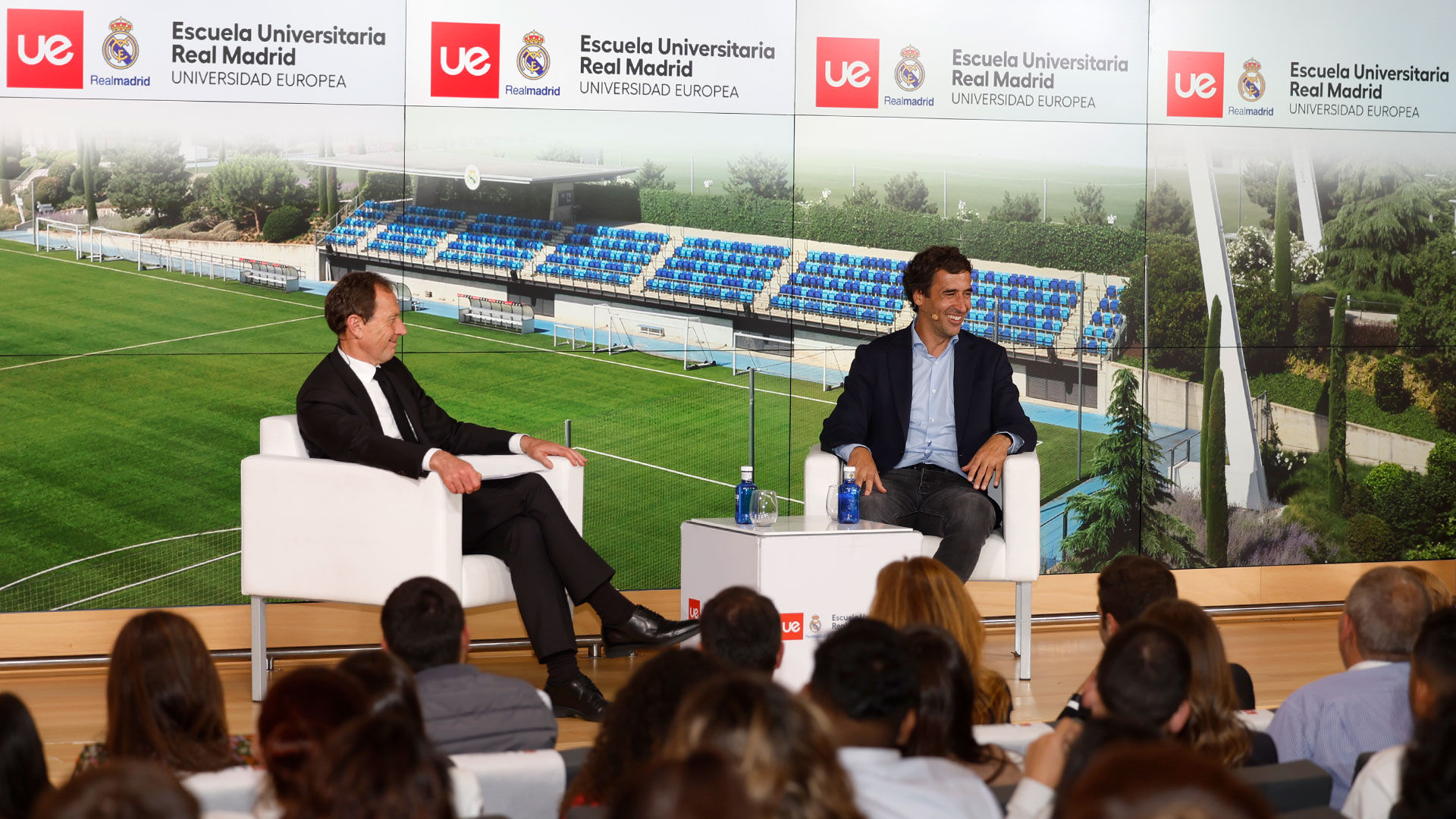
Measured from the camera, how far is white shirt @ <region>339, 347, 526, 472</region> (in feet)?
14.9

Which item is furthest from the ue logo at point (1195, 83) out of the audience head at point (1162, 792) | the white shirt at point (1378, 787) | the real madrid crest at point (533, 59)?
the audience head at point (1162, 792)

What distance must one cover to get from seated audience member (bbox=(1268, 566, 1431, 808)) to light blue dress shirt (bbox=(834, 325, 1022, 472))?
2.31 meters

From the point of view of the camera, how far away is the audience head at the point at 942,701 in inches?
86.0

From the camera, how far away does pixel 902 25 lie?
18.3 ft

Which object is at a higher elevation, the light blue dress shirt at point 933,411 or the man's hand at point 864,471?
the light blue dress shirt at point 933,411

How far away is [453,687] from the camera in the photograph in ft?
8.09

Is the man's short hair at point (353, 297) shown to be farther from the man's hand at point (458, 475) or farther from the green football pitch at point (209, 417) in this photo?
the green football pitch at point (209, 417)

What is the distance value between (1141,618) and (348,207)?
3.77 metres

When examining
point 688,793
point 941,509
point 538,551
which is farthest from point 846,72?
point 688,793

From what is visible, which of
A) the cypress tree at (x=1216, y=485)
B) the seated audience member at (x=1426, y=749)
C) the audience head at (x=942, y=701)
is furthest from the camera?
the cypress tree at (x=1216, y=485)

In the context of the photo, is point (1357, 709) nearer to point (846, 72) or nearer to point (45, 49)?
point (846, 72)

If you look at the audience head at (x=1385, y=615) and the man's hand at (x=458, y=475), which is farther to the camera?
the man's hand at (x=458, y=475)

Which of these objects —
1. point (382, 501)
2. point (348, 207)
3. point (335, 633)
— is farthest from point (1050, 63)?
point (335, 633)

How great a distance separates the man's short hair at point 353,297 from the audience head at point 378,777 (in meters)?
3.09
